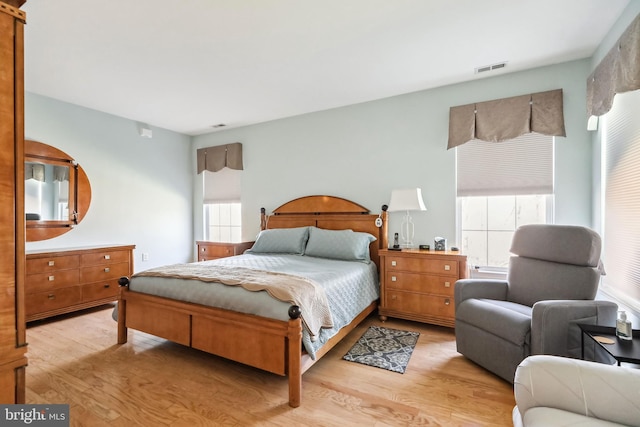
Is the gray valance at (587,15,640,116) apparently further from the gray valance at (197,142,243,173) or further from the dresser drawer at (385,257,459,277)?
the gray valance at (197,142,243,173)

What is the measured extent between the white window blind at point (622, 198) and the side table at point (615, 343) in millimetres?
456

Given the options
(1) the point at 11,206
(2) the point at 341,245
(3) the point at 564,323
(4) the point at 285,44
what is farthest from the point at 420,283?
(1) the point at 11,206

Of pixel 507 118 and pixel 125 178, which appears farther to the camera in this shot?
pixel 125 178

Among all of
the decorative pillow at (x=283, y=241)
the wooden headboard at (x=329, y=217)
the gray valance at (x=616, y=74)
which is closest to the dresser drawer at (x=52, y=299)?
the decorative pillow at (x=283, y=241)

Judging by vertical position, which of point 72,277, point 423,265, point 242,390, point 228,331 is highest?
point 423,265

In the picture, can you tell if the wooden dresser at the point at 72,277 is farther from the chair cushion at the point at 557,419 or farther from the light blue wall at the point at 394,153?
the chair cushion at the point at 557,419

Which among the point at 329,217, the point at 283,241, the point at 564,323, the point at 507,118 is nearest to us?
the point at 564,323

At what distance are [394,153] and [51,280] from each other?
4.23 m

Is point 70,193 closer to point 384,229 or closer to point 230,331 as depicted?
point 230,331

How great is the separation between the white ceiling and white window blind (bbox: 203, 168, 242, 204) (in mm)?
1546

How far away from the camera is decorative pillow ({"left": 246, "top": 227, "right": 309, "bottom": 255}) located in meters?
3.76

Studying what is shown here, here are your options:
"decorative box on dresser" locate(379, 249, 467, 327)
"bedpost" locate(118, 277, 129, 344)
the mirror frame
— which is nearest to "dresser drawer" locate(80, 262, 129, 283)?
the mirror frame

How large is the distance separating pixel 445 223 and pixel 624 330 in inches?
74.8

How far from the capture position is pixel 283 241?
3834 millimetres
